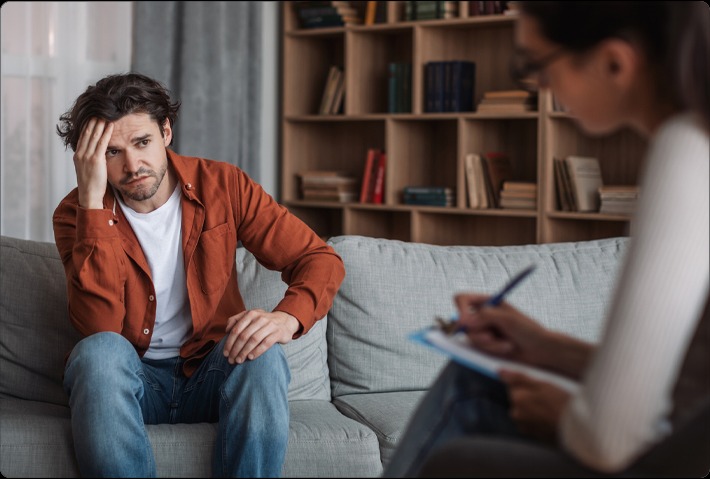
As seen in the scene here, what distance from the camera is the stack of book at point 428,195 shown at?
381cm

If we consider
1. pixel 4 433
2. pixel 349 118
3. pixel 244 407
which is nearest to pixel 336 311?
pixel 244 407

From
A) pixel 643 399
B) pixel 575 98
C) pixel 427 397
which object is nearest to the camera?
pixel 643 399

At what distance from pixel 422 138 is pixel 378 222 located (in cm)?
44

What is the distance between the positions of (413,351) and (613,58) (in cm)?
136

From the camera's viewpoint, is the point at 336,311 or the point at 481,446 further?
the point at 336,311

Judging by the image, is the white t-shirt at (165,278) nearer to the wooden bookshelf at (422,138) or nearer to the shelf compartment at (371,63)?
the wooden bookshelf at (422,138)

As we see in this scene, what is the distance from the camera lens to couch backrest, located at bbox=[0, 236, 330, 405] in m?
2.07

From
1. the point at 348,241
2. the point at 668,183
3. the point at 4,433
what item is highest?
the point at 668,183

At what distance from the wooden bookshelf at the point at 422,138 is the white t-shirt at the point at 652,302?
258cm

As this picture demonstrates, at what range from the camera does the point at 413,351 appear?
2232 mm

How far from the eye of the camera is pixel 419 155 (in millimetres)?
4082

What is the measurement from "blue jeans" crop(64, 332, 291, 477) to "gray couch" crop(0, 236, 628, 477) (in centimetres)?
11

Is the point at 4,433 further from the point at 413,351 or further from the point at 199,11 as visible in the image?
the point at 199,11

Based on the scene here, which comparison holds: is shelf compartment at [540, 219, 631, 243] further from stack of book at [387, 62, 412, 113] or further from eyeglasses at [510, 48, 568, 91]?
eyeglasses at [510, 48, 568, 91]
